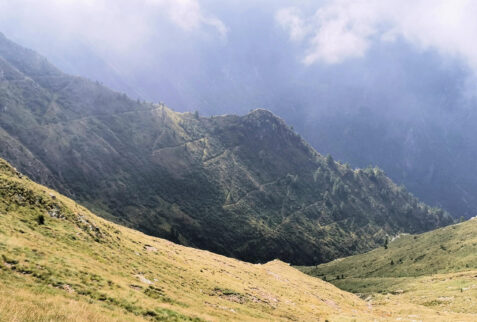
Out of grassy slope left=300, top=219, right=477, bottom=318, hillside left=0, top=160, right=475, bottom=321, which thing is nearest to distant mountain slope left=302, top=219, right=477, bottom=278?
grassy slope left=300, top=219, right=477, bottom=318

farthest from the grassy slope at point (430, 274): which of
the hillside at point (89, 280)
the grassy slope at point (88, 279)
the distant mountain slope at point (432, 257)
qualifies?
the grassy slope at point (88, 279)

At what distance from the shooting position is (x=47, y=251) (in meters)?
31.9

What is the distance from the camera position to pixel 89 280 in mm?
28953

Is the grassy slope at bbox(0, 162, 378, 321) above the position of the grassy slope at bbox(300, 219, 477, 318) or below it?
below

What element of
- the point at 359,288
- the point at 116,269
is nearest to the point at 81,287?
the point at 116,269

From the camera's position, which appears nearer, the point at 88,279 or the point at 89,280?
the point at 89,280

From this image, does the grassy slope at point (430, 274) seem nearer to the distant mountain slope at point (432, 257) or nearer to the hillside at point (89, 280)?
the distant mountain slope at point (432, 257)

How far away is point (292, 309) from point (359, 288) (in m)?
101

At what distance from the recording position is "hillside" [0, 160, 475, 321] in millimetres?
20708

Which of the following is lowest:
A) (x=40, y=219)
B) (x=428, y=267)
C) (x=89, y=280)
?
(x=89, y=280)

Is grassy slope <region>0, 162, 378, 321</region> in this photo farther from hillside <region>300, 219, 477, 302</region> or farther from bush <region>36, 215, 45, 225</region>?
hillside <region>300, 219, 477, 302</region>

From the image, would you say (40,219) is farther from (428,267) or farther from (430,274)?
(428,267)

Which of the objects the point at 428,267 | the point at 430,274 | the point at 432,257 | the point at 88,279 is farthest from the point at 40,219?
the point at 432,257

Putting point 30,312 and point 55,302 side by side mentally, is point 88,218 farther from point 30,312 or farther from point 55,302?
point 30,312
